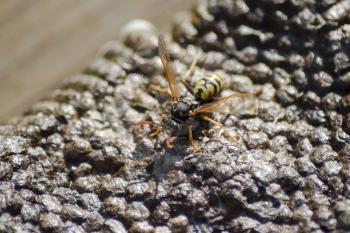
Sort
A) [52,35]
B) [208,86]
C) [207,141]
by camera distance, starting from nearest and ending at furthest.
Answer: [207,141] < [208,86] < [52,35]

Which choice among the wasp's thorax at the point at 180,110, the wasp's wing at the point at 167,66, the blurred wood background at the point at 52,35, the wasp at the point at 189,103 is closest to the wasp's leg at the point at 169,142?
the wasp at the point at 189,103

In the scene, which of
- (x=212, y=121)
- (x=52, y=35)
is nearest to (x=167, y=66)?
(x=212, y=121)

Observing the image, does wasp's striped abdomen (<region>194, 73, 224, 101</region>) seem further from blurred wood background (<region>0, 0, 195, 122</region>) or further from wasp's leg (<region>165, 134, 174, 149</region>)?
blurred wood background (<region>0, 0, 195, 122</region>)

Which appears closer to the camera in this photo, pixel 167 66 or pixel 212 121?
pixel 212 121

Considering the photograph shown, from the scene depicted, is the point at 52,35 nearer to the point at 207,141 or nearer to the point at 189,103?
the point at 189,103

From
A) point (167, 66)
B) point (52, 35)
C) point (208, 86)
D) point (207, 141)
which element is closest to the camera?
point (207, 141)

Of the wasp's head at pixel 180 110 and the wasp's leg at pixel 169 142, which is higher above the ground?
the wasp's head at pixel 180 110

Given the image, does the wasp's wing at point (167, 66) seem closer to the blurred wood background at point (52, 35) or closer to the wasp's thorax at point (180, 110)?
A: the wasp's thorax at point (180, 110)

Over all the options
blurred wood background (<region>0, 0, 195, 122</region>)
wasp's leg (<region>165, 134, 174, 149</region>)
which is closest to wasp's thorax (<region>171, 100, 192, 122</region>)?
wasp's leg (<region>165, 134, 174, 149</region>)
